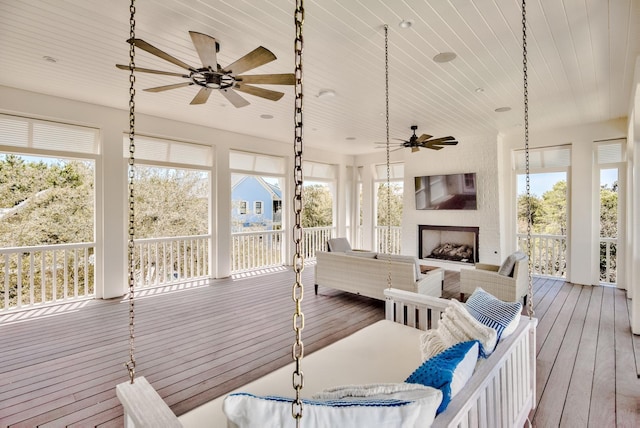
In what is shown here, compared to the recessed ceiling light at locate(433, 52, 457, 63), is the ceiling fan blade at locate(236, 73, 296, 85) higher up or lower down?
lower down

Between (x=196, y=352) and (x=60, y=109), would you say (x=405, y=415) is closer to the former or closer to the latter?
(x=196, y=352)

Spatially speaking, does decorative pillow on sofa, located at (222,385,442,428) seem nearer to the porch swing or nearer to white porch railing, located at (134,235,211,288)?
the porch swing

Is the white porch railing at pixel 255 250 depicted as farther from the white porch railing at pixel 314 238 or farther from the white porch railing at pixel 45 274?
the white porch railing at pixel 45 274

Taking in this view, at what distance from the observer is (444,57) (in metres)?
3.02

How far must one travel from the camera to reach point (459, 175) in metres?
→ 6.69

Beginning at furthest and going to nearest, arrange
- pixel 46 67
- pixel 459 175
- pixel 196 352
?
pixel 459 175 → pixel 46 67 → pixel 196 352

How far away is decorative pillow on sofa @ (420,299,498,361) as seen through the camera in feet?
5.24

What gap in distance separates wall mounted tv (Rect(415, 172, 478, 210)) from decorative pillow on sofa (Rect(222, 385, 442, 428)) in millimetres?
6287

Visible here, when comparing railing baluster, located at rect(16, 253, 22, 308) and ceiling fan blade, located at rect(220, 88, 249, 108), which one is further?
railing baluster, located at rect(16, 253, 22, 308)

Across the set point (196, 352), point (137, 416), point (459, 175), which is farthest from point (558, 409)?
point (459, 175)

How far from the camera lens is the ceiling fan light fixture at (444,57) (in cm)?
296

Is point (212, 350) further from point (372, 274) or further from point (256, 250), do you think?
point (256, 250)

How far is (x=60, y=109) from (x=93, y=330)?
305cm

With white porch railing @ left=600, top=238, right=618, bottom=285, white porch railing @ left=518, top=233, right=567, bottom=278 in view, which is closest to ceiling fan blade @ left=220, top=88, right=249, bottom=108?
white porch railing @ left=518, top=233, right=567, bottom=278
